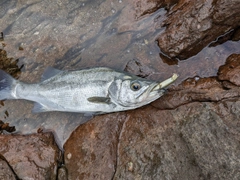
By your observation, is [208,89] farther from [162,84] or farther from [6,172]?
[6,172]

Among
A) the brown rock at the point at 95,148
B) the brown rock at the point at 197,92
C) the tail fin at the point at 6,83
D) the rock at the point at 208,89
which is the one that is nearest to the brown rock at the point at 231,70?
the rock at the point at 208,89

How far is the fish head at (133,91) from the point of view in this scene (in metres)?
4.41

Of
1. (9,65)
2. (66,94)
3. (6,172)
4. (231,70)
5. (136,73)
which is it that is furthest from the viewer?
(9,65)

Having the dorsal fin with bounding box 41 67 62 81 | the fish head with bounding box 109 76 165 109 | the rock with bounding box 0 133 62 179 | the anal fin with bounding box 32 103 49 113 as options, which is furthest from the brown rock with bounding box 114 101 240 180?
the dorsal fin with bounding box 41 67 62 81

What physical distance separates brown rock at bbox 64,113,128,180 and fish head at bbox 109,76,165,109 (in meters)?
0.50

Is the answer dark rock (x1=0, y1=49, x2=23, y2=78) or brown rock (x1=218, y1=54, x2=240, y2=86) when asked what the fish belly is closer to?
dark rock (x1=0, y1=49, x2=23, y2=78)

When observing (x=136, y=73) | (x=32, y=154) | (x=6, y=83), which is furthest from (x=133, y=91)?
(x=6, y=83)

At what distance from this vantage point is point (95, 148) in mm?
4766

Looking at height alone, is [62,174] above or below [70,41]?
below

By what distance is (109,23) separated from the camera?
5.43 metres

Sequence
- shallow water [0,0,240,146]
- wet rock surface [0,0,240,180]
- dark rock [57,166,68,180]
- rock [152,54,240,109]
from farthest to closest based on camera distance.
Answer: shallow water [0,0,240,146] < dark rock [57,166,68,180] < rock [152,54,240,109] < wet rock surface [0,0,240,180]

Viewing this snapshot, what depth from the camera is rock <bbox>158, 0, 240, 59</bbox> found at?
4.61 m

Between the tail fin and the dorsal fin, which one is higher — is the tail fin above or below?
above

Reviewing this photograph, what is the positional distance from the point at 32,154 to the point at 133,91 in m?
2.35
